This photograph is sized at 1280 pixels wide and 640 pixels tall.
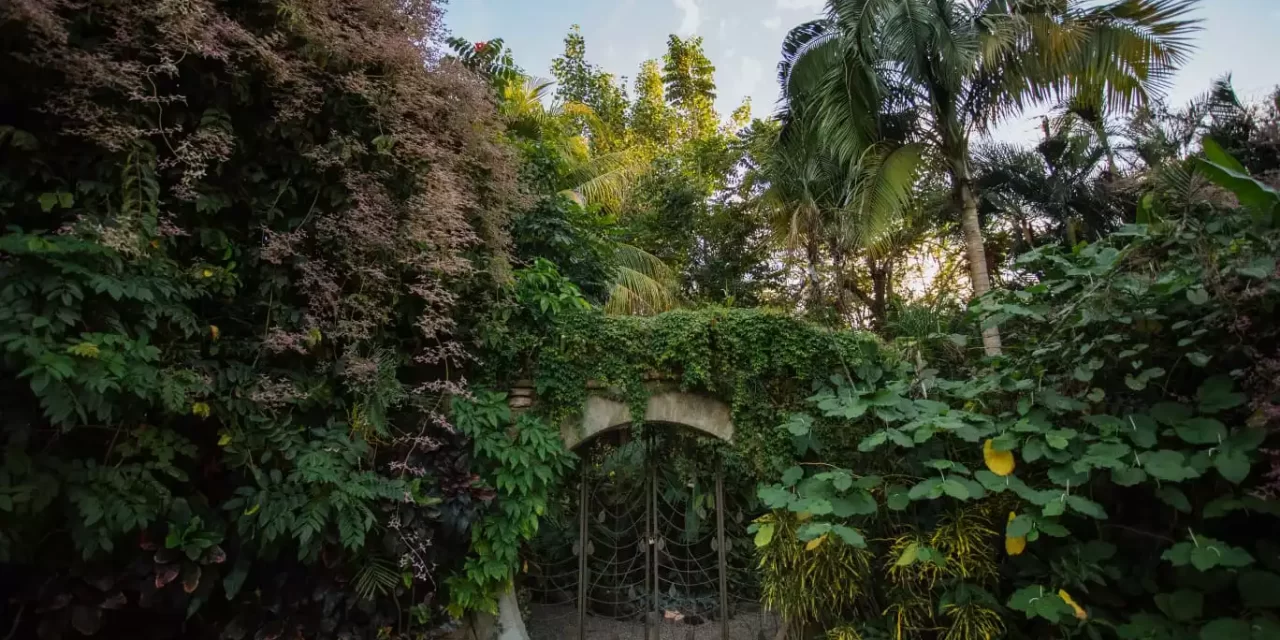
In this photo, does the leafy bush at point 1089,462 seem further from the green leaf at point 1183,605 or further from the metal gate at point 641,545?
the metal gate at point 641,545

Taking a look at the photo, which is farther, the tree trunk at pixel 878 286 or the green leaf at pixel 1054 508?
the tree trunk at pixel 878 286

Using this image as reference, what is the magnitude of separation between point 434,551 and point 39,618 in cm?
159

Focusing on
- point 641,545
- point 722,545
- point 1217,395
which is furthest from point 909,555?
point 641,545

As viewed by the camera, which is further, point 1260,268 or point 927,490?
point 927,490

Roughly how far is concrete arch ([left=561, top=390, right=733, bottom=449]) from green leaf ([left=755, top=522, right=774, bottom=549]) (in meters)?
0.66

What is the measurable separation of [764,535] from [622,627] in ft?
8.76

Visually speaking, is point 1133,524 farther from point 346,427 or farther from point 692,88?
point 692,88

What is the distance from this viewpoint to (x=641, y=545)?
14.5 feet

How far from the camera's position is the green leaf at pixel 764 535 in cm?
329

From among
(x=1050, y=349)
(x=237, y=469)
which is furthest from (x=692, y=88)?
(x=237, y=469)

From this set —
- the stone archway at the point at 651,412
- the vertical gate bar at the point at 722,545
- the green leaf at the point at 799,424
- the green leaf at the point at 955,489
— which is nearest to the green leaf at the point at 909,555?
the green leaf at the point at 955,489

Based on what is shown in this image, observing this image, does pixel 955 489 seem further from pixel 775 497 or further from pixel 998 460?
pixel 775 497

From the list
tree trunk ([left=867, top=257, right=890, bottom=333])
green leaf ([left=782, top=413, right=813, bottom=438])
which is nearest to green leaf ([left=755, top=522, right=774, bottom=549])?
green leaf ([left=782, top=413, right=813, bottom=438])

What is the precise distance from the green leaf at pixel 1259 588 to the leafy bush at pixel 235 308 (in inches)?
140
